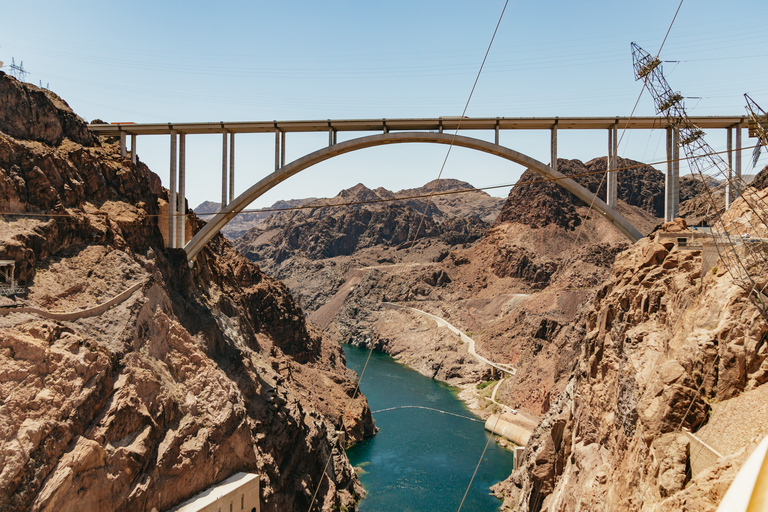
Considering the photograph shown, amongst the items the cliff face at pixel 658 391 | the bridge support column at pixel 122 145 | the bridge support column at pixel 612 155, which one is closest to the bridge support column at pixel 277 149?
the bridge support column at pixel 122 145

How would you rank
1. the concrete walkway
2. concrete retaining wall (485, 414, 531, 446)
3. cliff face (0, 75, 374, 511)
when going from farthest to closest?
the concrete walkway < concrete retaining wall (485, 414, 531, 446) < cliff face (0, 75, 374, 511)

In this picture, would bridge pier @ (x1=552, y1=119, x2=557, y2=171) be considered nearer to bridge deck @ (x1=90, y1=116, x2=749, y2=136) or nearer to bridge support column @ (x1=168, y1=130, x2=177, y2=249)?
bridge deck @ (x1=90, y1=116, x2=749, y2=136)

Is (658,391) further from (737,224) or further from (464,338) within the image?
(464,338)

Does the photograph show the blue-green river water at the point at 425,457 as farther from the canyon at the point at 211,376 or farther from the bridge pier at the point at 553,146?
the bridge pier at the point at 553,146

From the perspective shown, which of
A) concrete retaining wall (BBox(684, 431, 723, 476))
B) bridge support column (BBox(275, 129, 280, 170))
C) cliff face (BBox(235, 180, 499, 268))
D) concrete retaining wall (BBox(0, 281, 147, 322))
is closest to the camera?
concrete retaining wall (BBox(684, 431, 723, 476))

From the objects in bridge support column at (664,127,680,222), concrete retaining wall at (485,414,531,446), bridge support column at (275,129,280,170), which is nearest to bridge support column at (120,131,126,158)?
bridge support column at (275,129,280,170)

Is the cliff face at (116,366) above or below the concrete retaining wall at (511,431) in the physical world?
above

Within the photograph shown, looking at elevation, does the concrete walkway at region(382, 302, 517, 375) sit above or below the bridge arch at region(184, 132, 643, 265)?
below
